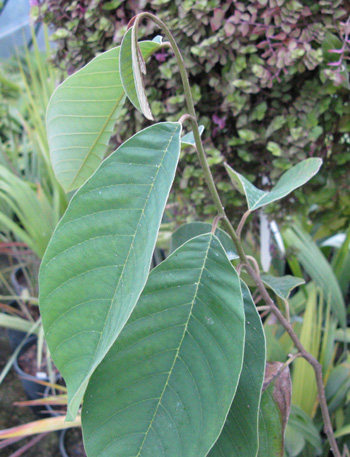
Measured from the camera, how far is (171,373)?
335 mm

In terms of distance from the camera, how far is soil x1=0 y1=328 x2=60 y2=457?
54.2 inches

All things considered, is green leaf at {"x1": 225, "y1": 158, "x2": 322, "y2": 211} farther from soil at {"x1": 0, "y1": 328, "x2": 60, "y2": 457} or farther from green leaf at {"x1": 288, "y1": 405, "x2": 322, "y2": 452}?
soil at {"x1": 0, "y1": 328, "x2": 60, "y2": 457}


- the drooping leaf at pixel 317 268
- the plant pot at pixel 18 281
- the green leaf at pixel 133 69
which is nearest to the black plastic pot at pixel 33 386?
the plant pot at pixel 18 281

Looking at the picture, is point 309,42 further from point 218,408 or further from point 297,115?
point 218,408

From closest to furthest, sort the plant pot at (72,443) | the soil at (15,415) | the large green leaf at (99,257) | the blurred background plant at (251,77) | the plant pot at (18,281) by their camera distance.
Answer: the large green leaf at (99,257)
the blurred background plant at (251,77)
the plant pot at (72,443)
the soil at (15,415)
the plant pot at (18,281)

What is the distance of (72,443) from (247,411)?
116 cm

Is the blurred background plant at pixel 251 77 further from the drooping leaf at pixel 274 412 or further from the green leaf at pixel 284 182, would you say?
the drooping leaf at pixel 274 412

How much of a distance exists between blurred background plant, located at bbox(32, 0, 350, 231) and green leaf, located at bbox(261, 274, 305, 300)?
1.74 ft

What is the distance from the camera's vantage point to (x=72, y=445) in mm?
1307

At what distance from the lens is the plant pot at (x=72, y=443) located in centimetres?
127

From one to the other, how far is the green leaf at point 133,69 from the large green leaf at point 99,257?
0.04m

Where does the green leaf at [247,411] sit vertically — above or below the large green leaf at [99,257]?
below

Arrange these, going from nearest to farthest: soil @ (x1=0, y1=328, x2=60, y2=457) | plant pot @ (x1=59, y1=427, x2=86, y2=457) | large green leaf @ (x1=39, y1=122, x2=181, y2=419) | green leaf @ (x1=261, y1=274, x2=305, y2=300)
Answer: large green leaf @ (x1=39, y1=122, x2=181, y2=419), green leaf @ (x1=261, y1=274, x2=305, y2=300), plant pot @ (x1=59, y1=427, x2=86, y2=457), soil @ (x1=0, y1=328, x2=60, y2=457)

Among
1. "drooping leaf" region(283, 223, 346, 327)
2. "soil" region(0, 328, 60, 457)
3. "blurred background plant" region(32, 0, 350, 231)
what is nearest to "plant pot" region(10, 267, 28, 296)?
"soil" region(0, 328, 60, 457)
